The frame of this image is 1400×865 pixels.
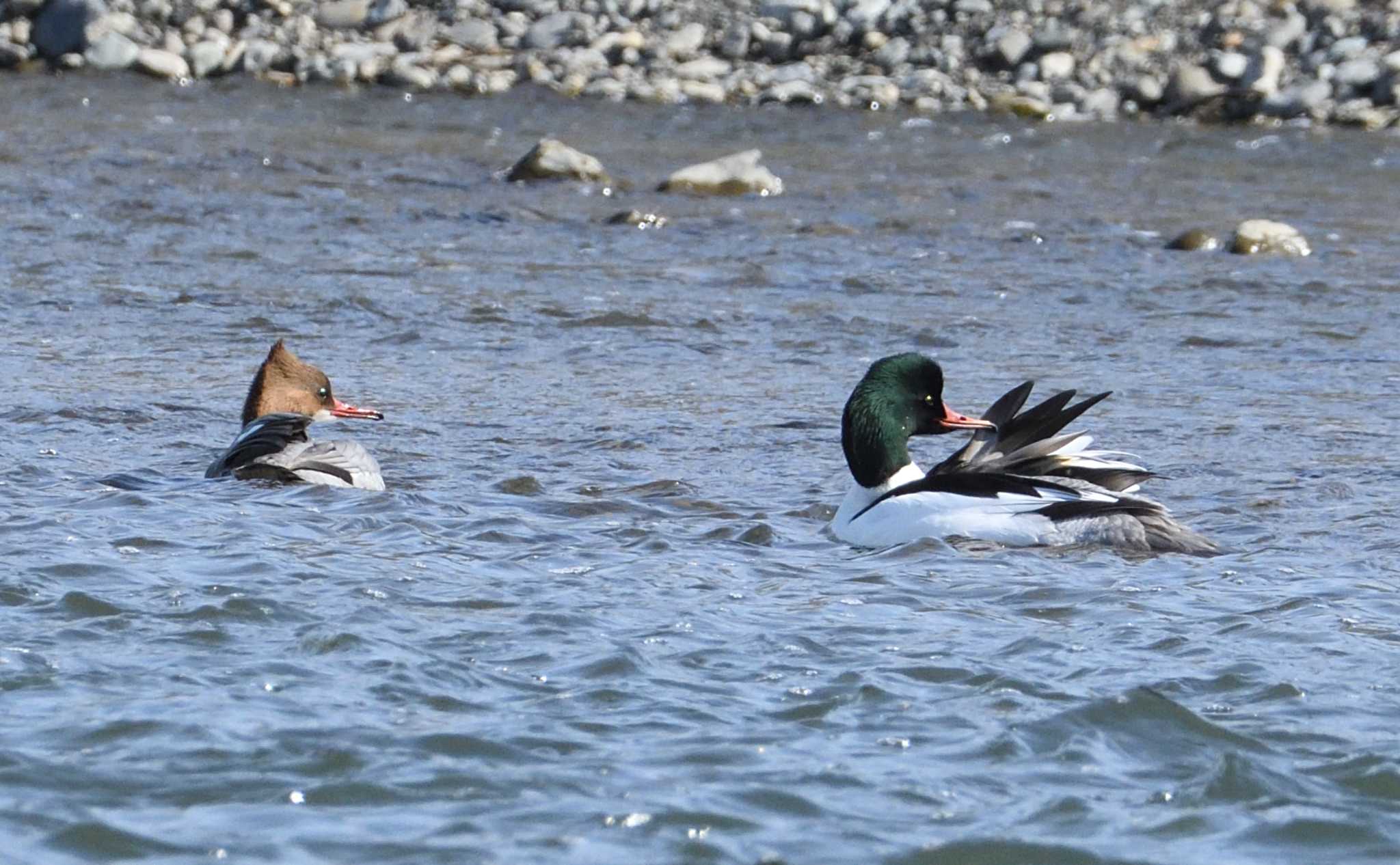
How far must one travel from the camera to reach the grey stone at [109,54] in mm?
23109

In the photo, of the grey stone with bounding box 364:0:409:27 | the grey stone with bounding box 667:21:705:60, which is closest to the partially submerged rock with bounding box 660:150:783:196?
the grey stone with bounding box 667:21:705:60

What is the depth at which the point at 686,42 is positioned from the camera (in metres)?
23.6

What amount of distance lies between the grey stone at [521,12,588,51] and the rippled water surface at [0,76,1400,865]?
299 inches

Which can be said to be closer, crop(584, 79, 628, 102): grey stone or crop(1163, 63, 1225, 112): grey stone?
crop(1163, 63, 1225, 112): grey stone

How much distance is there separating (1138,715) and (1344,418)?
5035 millimetres

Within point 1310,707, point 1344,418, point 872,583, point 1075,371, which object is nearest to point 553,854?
point 1310,707

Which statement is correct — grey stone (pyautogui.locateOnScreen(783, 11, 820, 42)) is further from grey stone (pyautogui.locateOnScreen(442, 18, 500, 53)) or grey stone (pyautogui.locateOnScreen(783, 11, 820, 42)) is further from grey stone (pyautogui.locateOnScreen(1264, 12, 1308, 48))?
grey stone (pyautogui.locateOnScreen(1264, 12, 1308, 48))

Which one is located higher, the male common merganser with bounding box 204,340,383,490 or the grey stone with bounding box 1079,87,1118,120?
the male common merganser with bounding box 204,340,383,490

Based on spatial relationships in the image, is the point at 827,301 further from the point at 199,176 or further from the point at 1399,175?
the point at 1399,175

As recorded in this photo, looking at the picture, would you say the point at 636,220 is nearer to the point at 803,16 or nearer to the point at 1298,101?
the point at 803,16

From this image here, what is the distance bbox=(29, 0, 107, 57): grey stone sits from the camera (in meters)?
23.4

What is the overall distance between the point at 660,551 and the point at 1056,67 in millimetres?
16705

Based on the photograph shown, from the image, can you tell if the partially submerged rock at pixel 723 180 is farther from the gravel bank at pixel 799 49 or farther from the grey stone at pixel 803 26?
the grey stone at pixel 803 26

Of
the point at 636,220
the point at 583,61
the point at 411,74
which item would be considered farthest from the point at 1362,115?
the point at 411,74
